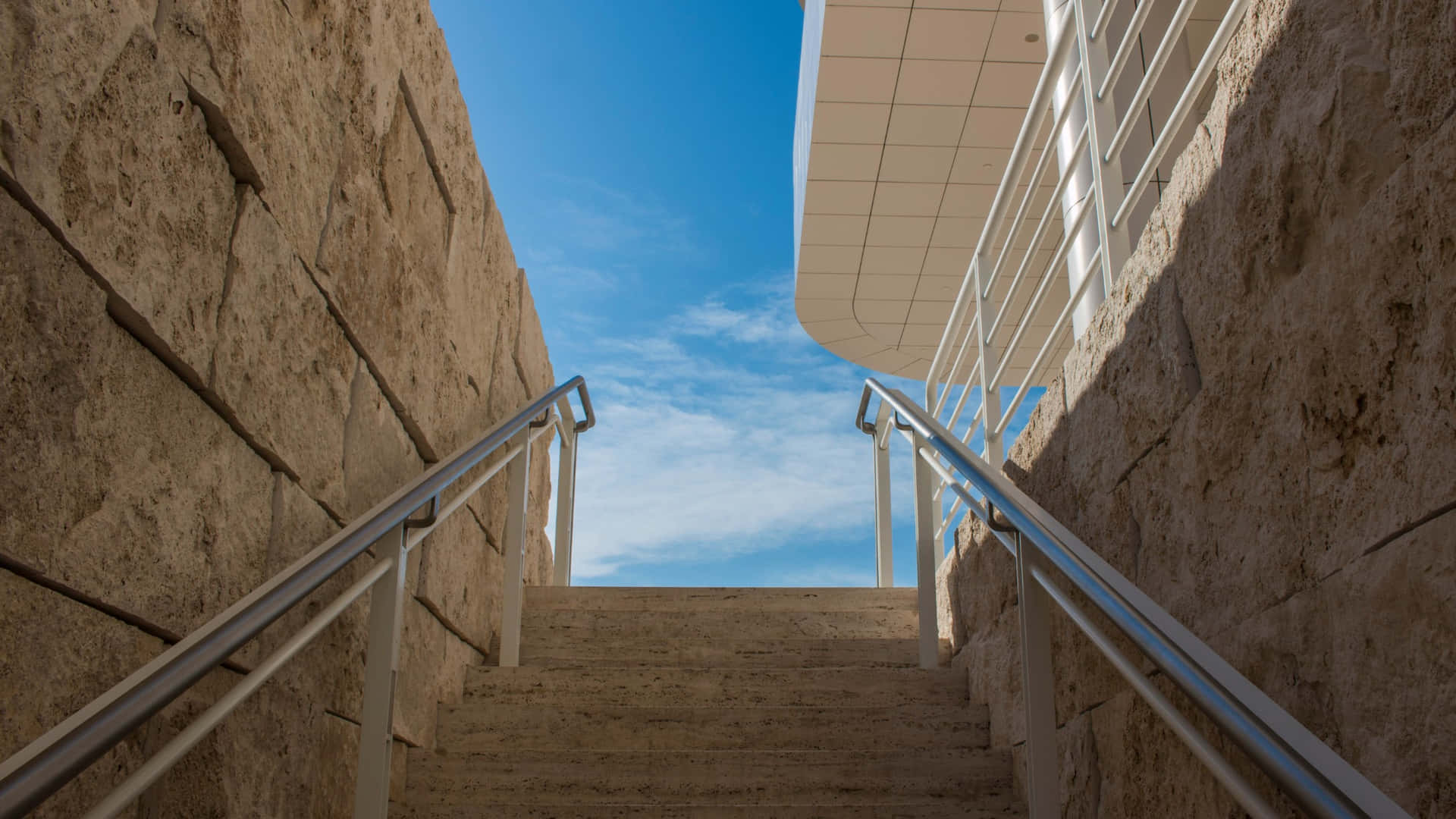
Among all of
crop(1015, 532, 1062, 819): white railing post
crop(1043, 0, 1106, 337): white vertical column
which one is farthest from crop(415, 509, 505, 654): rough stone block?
crop(1043, 0, 1106, 337): white vertical column

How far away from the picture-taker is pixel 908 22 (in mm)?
5961

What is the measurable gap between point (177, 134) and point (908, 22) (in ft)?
16.4

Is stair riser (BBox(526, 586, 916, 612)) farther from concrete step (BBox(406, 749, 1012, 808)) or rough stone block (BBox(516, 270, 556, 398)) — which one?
concrete step (BBox(406, 749, 1012, 808))

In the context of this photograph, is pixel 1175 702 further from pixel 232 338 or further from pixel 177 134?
pixel 177 134

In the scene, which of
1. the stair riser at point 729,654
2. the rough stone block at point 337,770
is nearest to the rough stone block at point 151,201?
the rough stone block at point 337,770

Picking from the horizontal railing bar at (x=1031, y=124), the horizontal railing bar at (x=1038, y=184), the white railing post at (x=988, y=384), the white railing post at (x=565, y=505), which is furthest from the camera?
the white railing post at (x=565, y=505)

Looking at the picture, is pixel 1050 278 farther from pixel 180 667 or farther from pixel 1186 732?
pixel 180 667

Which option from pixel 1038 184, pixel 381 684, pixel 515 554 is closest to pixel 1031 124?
pixel 1038 184

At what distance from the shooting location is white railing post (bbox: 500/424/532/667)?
3.22 meters

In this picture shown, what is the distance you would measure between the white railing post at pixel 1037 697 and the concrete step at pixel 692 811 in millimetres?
454

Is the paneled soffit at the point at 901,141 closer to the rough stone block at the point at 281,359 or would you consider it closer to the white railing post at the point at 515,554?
the white railing post at the point at 515,554

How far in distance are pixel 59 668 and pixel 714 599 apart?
8.45 ft

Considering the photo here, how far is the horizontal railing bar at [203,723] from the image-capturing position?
1.16 m

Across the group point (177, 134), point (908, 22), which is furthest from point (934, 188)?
point (177, 134)
